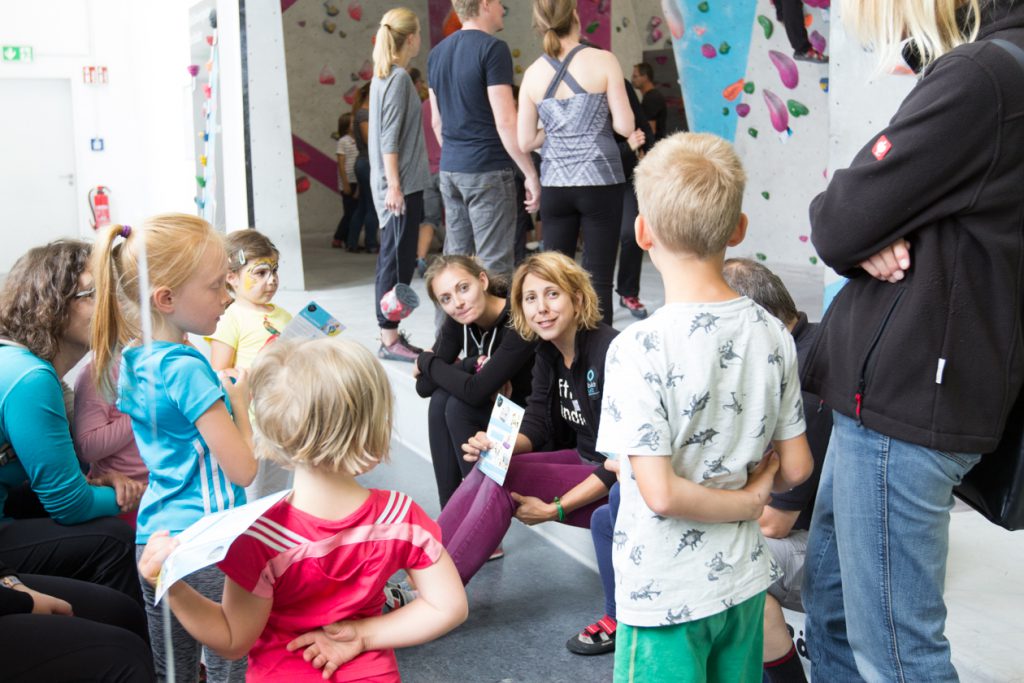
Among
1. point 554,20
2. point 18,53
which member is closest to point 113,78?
point 18,53

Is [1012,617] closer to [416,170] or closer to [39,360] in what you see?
[39,360]

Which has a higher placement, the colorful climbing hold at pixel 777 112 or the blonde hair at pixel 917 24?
the colorful climbing hold at pixel 777 112

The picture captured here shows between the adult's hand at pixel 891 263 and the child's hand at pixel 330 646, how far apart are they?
923mm

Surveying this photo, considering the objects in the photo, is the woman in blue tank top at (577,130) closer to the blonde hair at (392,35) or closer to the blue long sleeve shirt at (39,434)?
the blonde hair at (392,35)

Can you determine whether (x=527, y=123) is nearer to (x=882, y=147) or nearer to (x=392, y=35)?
(x=392, y=35)

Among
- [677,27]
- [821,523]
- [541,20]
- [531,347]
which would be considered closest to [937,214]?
[821,523]

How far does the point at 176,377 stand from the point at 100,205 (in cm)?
78

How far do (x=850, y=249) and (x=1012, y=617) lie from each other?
1.15m

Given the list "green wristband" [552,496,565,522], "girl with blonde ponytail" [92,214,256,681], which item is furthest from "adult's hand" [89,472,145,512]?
"green wristband" [552,496,565,522]

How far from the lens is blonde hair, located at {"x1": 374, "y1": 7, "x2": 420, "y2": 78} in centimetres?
450

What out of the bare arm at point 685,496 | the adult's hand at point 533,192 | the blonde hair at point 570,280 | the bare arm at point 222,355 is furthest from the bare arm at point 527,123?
the bare arm at point 685,496

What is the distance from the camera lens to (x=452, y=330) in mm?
3256

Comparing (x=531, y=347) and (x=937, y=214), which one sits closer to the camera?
(x=937, y=214)

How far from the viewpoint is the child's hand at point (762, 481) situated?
1584 mm
